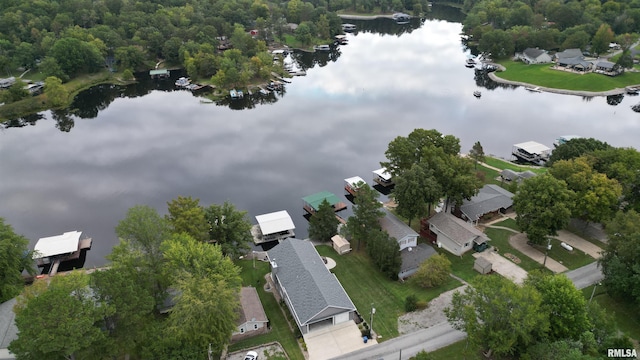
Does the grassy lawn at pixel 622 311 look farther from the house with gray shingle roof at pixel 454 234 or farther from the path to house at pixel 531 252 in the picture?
the house with gray shingle roof at pixel 454 234

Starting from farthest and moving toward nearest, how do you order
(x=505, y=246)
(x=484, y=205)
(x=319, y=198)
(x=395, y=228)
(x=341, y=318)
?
1. (x=319, y=198)
2. (x=484, y=205)
3. (x=505, y=246)
4. (x=395, y=228)
5. (x=341, y=318)

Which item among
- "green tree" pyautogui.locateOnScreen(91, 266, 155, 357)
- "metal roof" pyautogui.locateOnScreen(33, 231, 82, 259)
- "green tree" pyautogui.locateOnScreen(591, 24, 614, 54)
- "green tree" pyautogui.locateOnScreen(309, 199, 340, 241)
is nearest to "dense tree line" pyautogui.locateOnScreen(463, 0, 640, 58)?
"green tree" pyautogui.locateOnScreen(591, 24, 614, 54)

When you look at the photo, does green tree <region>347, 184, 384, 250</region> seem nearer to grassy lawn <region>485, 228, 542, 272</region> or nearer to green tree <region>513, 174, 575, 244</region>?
grassy lawn <region>485, 228, 542, 272</region>

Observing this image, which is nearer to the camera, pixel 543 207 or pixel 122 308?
pixel 122 308

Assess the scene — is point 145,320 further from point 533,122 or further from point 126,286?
point 533,122

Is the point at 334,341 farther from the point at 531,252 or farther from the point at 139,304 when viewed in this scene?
the point at 531,252

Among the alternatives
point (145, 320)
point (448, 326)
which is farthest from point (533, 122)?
point (145, 320)

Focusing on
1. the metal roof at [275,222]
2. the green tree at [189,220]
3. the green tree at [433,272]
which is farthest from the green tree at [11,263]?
the green tree at [433,272]

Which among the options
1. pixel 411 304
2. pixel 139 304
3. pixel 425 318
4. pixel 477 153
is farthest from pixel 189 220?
pixel 477 153
